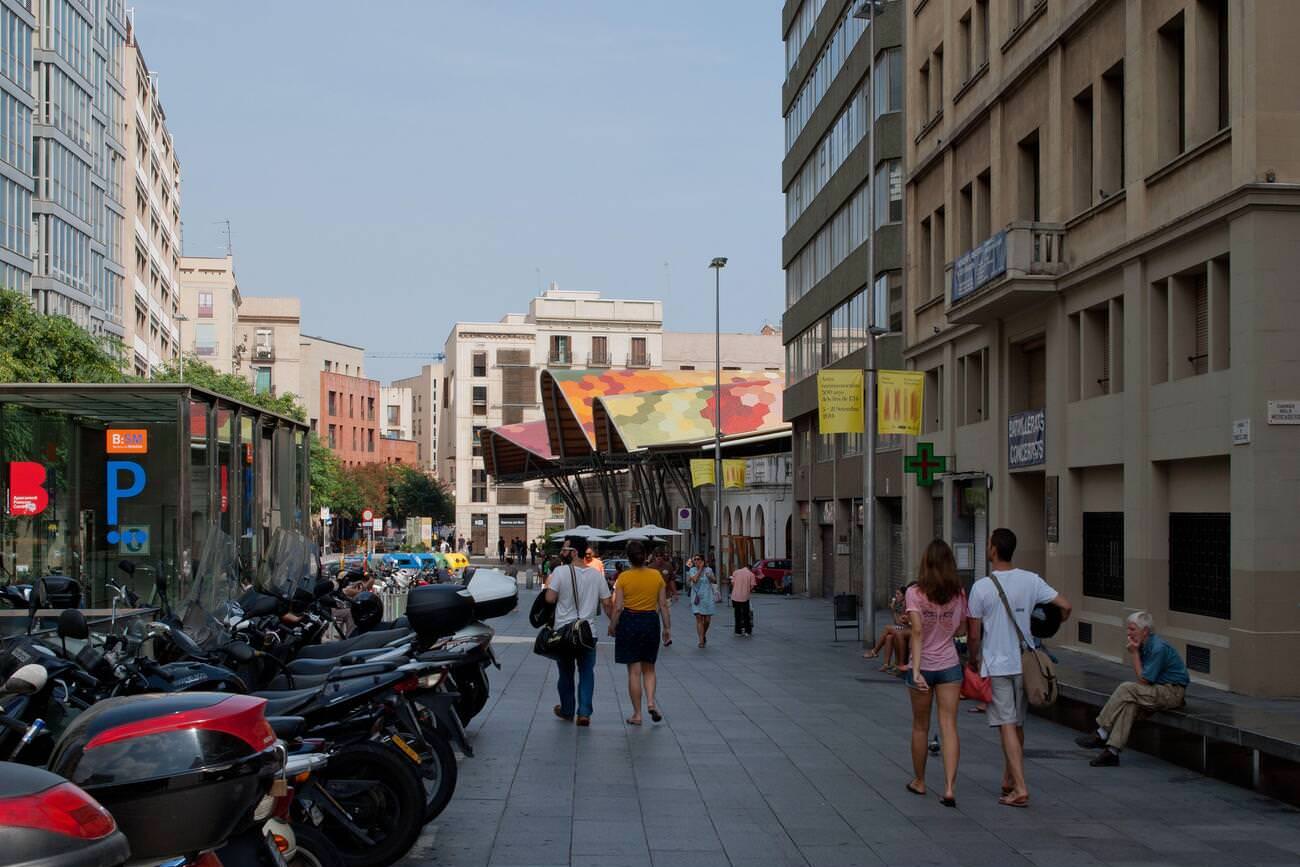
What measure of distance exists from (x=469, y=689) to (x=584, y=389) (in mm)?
72591

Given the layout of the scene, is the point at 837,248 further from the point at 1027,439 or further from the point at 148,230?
the point at 148,230

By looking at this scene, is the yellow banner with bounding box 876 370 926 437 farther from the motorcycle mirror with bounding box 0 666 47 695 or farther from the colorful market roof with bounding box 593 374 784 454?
the colorful market roof with bounding box 593 374 784 454

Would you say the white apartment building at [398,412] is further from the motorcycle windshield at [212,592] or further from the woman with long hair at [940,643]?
the woman with long hair at [940,643]

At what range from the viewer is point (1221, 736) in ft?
39.5

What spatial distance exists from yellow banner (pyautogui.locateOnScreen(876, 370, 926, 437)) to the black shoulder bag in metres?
14.4

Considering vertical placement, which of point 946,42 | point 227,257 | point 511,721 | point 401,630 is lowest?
point 511,721

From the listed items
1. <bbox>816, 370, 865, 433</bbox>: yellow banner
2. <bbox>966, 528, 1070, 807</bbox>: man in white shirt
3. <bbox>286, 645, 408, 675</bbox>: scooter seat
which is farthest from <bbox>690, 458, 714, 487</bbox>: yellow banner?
<bbox>286, 645, 408, 675</bbox>: scooter seat

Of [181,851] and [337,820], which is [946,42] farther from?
[181,851]

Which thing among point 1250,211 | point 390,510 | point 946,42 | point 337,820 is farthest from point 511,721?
point 390,510

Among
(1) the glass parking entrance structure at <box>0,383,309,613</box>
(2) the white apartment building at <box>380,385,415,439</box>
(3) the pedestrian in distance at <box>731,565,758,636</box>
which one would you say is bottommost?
(3) the pedestrian in distance at <box>731,565,758,636</box>

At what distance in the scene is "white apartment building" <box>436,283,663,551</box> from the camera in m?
127

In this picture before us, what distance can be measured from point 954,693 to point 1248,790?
110 inches

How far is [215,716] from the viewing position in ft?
Result: 15.9

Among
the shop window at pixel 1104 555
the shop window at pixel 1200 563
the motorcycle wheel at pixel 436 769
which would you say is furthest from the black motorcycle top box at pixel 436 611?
the shop window at pixel 1104 555
